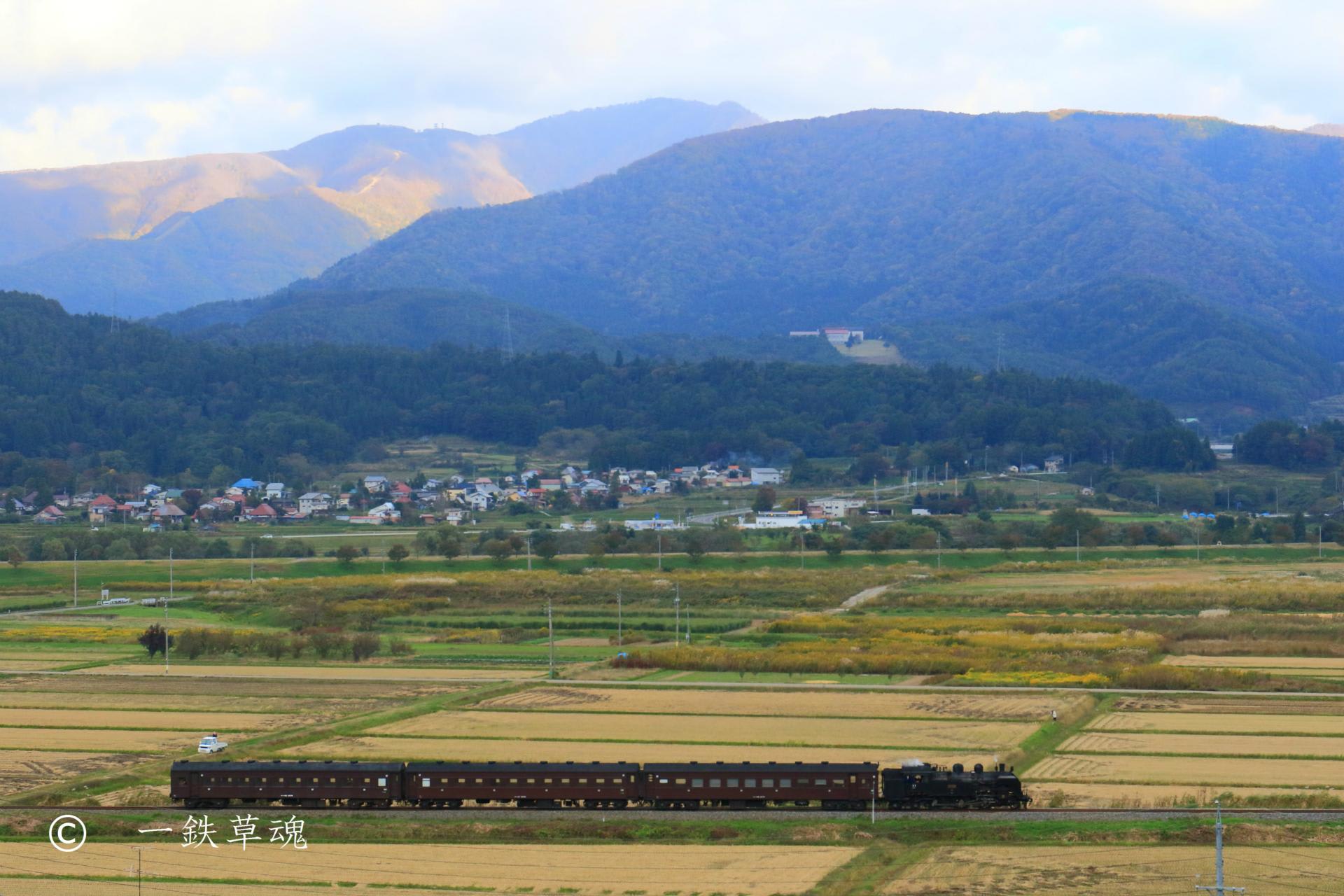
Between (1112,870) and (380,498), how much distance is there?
12959 centimetres

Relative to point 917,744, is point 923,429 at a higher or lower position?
higher

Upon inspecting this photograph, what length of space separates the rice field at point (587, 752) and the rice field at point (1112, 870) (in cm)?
878

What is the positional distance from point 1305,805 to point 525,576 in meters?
64.6

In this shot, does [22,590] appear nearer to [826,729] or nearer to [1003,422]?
[826,729]

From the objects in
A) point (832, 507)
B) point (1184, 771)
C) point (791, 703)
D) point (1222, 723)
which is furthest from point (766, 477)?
point (1184, 771)

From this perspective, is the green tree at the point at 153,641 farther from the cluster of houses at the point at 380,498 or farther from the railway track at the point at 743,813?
the cluster of houses at the point at 380,498

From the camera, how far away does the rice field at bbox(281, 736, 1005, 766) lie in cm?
4362

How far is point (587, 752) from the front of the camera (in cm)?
4488

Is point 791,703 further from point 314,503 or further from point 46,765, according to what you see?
point 314,503

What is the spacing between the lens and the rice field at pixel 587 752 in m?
43.6

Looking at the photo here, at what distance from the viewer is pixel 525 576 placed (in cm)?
9850

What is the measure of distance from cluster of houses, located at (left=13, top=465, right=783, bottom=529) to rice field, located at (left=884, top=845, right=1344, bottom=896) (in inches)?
4073

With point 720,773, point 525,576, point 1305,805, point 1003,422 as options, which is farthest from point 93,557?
point 1003,422

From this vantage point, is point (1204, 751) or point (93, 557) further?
point (93, 557)
